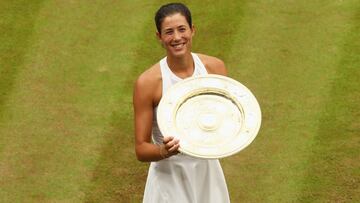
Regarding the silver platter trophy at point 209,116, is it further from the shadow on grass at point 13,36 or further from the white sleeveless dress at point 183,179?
the shadow on grass at point 13,36

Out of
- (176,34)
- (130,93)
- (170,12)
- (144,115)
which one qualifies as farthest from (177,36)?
(130,93)

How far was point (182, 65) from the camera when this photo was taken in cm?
651

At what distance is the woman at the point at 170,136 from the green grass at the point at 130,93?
6.58 ft

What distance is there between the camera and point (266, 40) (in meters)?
10.9

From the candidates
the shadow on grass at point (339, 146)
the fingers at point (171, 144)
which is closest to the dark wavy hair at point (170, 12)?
the fingers at point (171, 144)

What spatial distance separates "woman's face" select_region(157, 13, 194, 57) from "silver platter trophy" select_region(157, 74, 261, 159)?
0.81 feet

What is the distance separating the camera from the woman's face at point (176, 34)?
630 cm

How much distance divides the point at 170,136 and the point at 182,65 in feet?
2.40

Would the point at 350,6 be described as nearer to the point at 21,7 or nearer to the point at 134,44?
the point at 134,44

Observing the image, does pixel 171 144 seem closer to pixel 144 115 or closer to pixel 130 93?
pixel 144 115

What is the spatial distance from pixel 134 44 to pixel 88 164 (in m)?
2.31

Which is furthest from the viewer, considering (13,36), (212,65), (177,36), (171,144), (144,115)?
(13,36)

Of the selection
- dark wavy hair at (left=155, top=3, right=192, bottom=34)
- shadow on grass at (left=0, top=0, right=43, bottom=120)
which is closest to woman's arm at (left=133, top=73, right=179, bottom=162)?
dark wavy hair at (left=155, top=3, right=192, bottom=34)

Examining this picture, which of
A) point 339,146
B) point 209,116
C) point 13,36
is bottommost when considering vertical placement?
point 339,146
